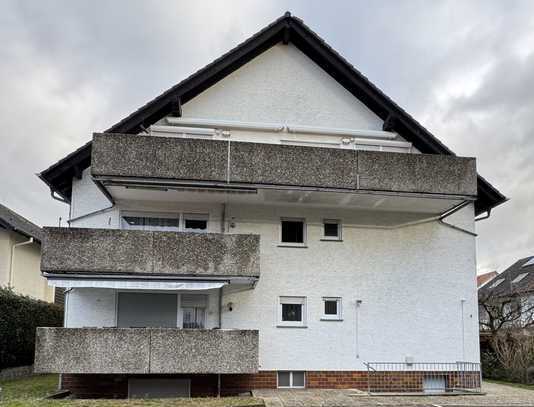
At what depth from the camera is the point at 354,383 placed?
20344mm

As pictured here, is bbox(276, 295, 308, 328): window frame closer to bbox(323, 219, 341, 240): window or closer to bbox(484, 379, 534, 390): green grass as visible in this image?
bbox(323, 219, 341, 240): window

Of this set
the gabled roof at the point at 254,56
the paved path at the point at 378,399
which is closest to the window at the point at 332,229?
the gabled roof at the point at 254,56

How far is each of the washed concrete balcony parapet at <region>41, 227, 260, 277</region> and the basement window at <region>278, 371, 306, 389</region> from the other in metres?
4.08

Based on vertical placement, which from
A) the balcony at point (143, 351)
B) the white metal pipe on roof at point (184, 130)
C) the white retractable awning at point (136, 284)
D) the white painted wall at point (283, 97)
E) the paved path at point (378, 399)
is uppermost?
the white painted wall at point (283, 97)

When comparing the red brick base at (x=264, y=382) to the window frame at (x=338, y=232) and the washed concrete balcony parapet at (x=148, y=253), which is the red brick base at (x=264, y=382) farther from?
the window frame at (x=338, y=232)

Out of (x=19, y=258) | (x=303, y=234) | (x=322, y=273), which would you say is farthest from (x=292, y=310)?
(x=19, y=258)

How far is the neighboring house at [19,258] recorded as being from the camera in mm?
29469

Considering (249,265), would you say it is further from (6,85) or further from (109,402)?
(6,85)

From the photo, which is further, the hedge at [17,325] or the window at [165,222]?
the hedge at [17,325]

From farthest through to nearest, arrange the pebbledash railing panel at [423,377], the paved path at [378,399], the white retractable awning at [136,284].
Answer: the pebbledash railing panel at [423,377]
the white retractable awning at [136,284]
the paved path at [378,399]

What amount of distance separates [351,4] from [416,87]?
4.19 metres

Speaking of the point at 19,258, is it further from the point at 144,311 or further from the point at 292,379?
the point at 292,379

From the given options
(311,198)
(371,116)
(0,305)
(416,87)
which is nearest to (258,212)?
(311,198)

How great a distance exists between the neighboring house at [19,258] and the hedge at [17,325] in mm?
3407
